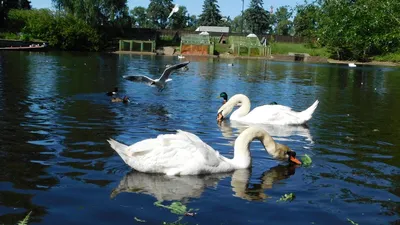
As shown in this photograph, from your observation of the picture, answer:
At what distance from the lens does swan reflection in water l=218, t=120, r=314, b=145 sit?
12589mm

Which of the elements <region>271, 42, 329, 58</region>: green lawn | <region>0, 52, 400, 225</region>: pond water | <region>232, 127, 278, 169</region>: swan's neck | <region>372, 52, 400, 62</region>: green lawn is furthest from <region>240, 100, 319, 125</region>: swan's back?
<region>271, 42, 329, 58</region>: green lawn

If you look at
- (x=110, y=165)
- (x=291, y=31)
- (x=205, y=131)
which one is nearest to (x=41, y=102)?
(x=205, y=131)

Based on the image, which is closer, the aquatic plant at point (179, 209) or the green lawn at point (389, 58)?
the aquatic plant at point (179, 209)

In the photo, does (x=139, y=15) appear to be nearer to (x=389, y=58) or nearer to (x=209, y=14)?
(x=209, y=14)

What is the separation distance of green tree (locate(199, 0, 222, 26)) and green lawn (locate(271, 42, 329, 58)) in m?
42.6

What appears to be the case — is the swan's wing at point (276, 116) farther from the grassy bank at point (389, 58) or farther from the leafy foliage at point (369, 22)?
the grassy bank at point (389, 58)

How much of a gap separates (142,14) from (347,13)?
17199cm

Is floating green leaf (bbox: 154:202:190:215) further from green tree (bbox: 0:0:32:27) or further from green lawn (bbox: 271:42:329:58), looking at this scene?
green tree (bbox: 0:0:32:27)

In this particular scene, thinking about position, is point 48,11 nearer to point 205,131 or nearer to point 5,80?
point 5,80

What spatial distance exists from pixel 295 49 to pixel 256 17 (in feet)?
122

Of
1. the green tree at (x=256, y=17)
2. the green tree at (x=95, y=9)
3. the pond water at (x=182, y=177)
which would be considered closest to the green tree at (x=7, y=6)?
the green tree at (x=95, y=9)

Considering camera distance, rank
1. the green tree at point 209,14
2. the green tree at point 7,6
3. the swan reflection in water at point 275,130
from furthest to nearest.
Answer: the green tree at point 209,14 → the green tree at point 7,6 → the swan reflection in water at point 275,130

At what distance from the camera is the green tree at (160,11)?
14038cm

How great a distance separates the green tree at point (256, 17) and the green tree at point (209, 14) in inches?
426
